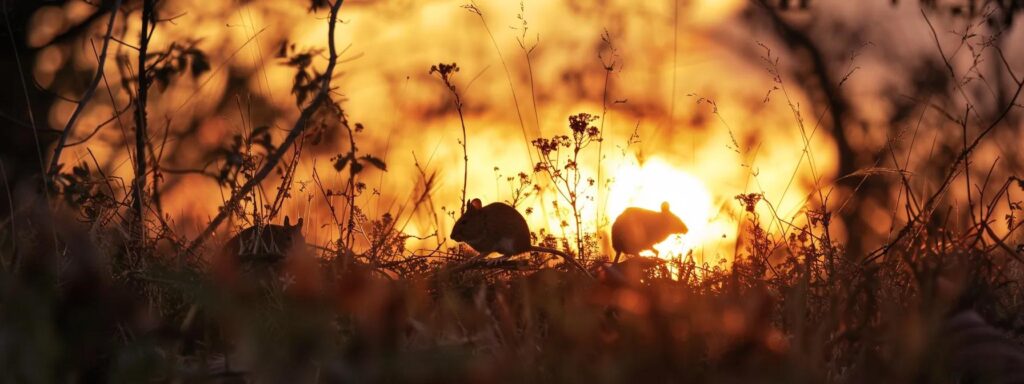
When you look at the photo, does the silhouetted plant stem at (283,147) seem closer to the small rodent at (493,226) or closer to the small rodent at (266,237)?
the small rodent at (266,237)

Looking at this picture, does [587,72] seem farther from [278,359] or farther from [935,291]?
[278,359]

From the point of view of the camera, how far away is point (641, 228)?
5109 mm

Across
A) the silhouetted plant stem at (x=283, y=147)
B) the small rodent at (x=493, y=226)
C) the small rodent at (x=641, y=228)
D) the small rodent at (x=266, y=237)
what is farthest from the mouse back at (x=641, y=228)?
the small rodent at (x=266, y=237)

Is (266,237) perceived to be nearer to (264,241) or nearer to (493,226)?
(264,241)

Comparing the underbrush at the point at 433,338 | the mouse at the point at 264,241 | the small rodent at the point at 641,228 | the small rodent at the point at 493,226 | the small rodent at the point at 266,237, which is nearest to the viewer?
the underbrush at the point at 433,338

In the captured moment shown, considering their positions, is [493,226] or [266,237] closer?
[266,237]

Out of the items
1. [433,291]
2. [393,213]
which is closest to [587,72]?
[393,213]

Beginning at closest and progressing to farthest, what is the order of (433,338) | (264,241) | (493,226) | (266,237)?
(433,338)
(264,241)
(266,237)
(493,226)

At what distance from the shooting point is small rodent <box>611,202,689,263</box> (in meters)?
4.88

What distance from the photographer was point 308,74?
4.87m

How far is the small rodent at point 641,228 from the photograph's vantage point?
16.0 ft

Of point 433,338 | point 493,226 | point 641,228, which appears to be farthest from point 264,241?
point 641,228

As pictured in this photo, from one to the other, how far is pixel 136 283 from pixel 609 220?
1.93 metres

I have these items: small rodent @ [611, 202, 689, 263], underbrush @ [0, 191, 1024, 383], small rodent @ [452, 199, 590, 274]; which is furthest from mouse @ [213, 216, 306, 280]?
small rodent @ [611, 202, 689, 263]
